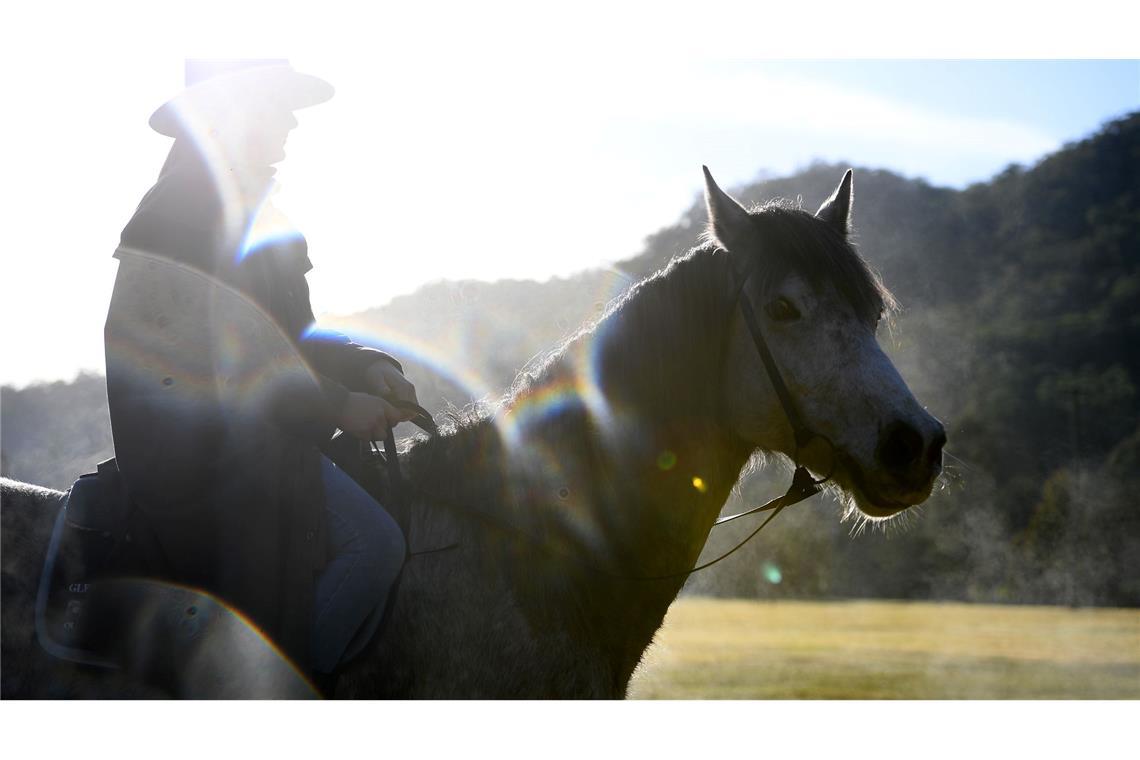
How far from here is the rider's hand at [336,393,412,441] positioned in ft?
10.1

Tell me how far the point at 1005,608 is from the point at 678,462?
51.2 meters

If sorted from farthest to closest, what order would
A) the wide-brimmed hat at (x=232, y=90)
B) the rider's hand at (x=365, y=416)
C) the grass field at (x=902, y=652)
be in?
the grass field at (x=902, y=652)
the wide-brimmed hat at (x=232, y=90)
the rider's hand at (x=365, y=416)

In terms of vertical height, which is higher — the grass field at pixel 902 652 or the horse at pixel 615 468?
the horse at pixel 615 468

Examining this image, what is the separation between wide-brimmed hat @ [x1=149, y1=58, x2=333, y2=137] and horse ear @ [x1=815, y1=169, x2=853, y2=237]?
6.98 feet

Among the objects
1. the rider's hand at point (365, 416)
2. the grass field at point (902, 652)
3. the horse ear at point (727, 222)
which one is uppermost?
the horse ear at point (727, 222)

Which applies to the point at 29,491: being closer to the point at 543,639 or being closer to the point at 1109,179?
the point at 543,639

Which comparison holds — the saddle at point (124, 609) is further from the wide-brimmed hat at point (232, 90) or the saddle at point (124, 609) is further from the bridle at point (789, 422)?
the wide-brimmed hat at point (232, 90)

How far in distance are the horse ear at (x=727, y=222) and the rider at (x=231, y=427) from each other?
1.41m

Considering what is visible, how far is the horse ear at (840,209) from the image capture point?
372cm

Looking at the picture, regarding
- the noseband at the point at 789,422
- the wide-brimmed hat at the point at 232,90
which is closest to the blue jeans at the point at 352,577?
Result: the noseband at the point at 789,422

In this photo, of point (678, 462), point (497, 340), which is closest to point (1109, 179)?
point (497, 340)

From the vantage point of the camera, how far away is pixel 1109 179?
39.7 m

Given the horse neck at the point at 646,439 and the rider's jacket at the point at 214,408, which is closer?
the rider's jacket at the point at 214,408

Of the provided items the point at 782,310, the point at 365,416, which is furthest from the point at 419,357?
the point at 782,310
